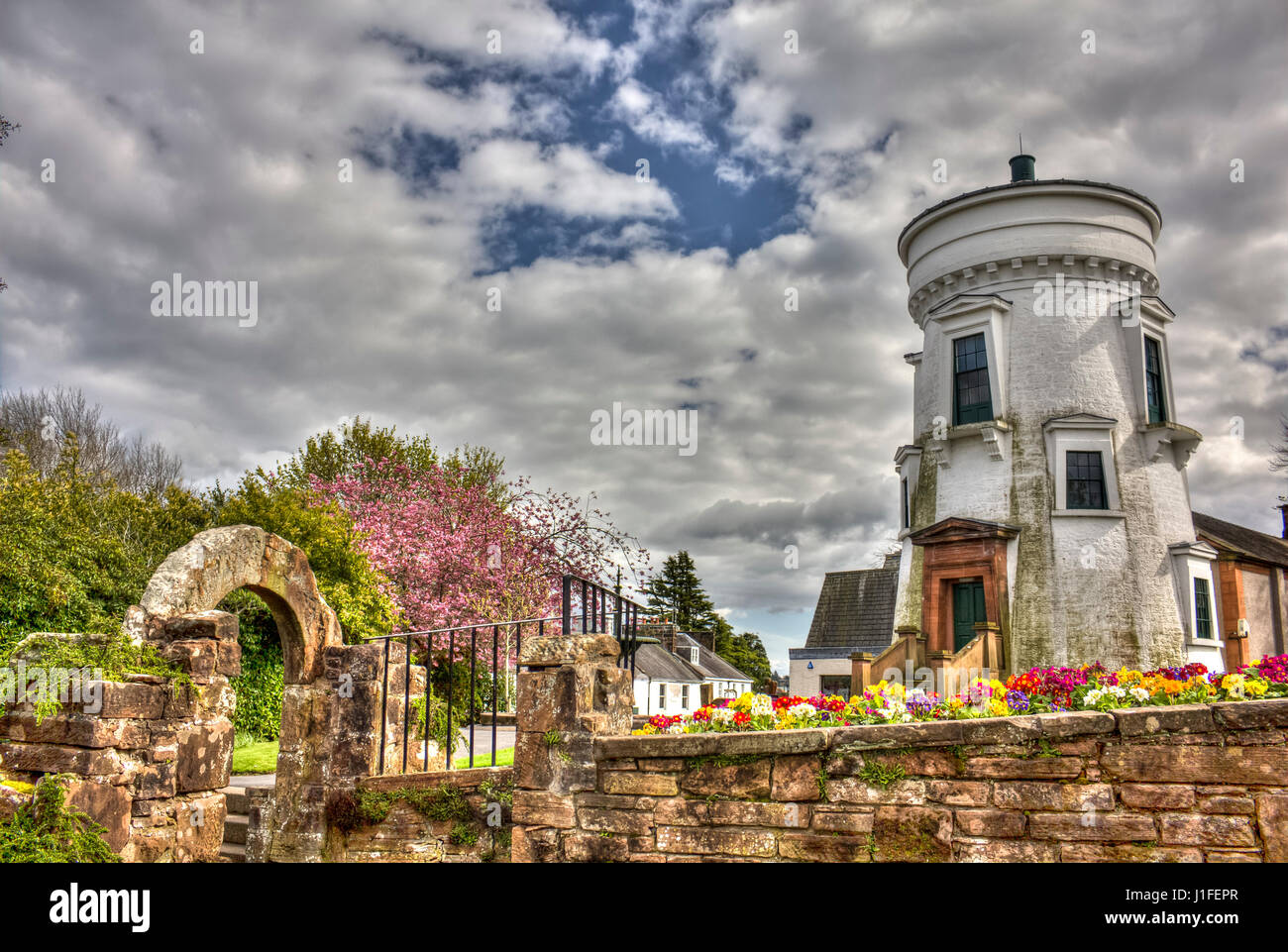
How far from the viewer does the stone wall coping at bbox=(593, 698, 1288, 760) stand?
4.46m

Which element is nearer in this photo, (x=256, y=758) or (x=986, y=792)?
(x=986, y=792)

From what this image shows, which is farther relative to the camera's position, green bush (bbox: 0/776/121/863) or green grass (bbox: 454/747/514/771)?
green grass (bbox: 454/747/514/771)

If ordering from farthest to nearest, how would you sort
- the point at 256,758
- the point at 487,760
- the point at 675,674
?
the point at 675,674
the point at 256,758
the point at 487,760

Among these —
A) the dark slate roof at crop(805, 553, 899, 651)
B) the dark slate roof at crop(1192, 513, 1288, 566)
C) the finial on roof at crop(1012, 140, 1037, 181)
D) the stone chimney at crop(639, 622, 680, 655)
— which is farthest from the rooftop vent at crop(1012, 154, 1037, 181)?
the stone chimney at crop(639, 622, 680, 655)

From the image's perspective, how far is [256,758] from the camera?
1370 centimetres

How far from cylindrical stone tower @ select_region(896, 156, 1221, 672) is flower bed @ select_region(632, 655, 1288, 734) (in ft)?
38.1

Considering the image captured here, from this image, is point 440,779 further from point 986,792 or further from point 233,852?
point 986,792

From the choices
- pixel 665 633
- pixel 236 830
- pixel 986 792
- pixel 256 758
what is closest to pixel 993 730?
pixel 986 792

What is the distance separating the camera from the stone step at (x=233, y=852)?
776 centimetres

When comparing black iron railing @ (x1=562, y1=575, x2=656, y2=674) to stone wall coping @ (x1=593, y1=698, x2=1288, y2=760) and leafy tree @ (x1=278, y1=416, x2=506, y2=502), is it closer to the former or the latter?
stone wall coping @ (x1=593, y1=698, x2=1288, y2=760)

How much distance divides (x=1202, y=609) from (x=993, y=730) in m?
17.3
